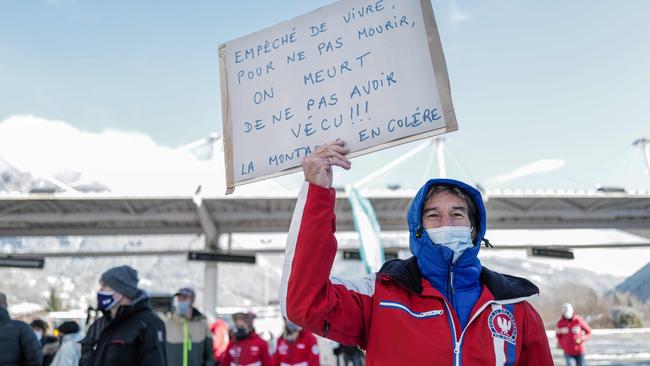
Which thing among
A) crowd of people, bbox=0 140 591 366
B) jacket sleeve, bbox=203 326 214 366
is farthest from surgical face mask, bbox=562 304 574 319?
crowd of people, bbox=0 140 591 366

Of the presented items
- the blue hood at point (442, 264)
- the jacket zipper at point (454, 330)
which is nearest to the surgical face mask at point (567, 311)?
the blue hood at point (442, 264)

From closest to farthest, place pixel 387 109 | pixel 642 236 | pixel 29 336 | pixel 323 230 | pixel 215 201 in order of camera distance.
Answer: pixel 323 230 < pixel 387 109 < pixel 29 336 < pixel 215 201 < pixel 642 236

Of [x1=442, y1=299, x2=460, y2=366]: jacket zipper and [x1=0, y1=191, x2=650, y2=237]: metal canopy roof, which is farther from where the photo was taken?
[x1=0, y1=191, x2=650, y2=237]: metal canopy roof

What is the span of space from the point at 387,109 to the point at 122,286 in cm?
239

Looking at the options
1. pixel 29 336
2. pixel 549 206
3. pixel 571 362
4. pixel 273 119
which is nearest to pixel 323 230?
pixel 273 119

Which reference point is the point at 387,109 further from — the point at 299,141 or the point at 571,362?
the point at 571,362

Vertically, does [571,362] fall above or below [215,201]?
below

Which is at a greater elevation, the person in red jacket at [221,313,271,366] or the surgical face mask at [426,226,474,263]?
the surgical face mask at [426,226,474,263]

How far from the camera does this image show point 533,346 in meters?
1.80

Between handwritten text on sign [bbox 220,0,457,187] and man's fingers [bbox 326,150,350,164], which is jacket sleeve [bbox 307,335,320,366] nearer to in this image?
handwritten text on sign [bbox 220,0,457,187]

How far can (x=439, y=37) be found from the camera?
6.87ft

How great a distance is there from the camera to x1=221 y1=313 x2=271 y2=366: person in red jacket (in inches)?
286

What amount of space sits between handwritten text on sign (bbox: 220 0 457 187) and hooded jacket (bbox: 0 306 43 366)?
11.5 ft

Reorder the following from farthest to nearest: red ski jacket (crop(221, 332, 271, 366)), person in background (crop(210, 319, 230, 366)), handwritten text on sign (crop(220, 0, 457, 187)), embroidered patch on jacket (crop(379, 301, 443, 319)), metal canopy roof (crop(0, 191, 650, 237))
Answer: metal canopy roof (crop(0, 191, 650, 237)) → person in background (crop(210, 319, 230, 366)) → red ski jacket (crop(221, 332, 271, 366)) → handwritten text on sign (crop(220, 0, 457, 187)) → embroidered patch on jacket (crop(379, 301, 443, 319))
